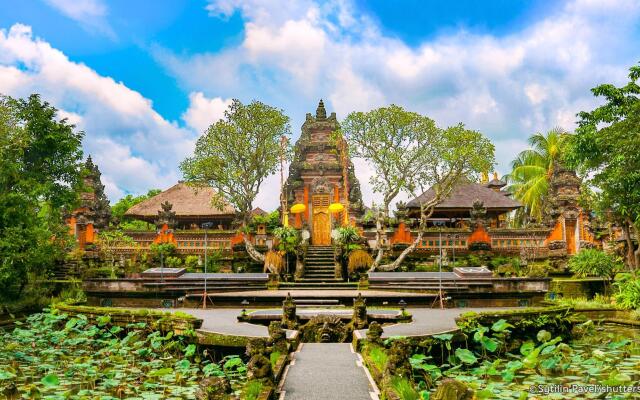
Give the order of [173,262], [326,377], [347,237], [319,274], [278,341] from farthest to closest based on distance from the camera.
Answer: [173,262] → [347,237] → [319,274] → [278,341] → [326,377]

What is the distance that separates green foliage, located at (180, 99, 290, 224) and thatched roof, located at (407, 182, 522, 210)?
1012 cm

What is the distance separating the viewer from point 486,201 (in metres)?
31.8

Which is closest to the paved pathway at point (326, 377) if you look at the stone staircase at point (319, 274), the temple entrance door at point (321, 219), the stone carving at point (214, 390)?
the stone carving at point (214, 390)

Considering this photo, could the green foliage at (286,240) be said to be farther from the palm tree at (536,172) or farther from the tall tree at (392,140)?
the palm tree at (536,172)

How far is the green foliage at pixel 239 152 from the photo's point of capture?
25.2 metres

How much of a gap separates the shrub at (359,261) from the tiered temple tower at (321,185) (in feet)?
20.7

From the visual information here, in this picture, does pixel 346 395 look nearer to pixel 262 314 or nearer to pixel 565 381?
pixel 565 381

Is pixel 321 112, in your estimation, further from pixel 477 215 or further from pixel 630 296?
pixel 630 296

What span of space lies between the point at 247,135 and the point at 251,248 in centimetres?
515

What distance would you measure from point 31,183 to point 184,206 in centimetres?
1464

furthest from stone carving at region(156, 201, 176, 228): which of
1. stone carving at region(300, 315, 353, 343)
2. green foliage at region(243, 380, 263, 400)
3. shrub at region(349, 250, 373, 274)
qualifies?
green foliage at region(243, 380, 263, 400)

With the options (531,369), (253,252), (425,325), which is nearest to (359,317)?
(425,325)

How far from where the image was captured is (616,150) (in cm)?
1872

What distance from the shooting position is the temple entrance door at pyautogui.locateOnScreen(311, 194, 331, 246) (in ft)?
97.2
